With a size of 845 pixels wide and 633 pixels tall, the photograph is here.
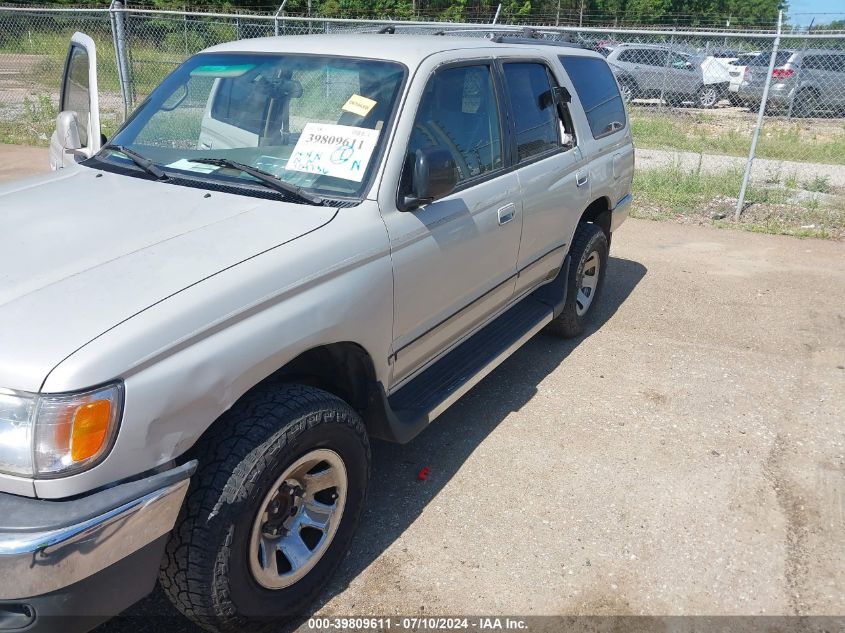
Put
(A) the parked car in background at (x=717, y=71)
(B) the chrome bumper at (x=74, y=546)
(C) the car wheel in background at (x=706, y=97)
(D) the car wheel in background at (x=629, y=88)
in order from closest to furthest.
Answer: (B) the chrome bumper at (x=74, y=546) → (D) the car wheel in background at (x=629, y=88) → (A) the parked car in background at (x=717, y=71) → (C) the car wheel in background at (x=706, y=97)

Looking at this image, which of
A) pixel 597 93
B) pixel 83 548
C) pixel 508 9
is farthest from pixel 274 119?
pixel 508 9

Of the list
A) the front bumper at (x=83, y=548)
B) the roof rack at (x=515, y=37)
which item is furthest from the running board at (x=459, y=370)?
the roof rack at (x=515, y=37)

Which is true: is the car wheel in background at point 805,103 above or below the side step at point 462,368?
above

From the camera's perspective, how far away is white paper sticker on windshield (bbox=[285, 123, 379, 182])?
117 inches

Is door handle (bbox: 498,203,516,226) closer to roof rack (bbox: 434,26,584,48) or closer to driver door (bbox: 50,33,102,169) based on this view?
roof rack (bbox: 434,26,584,48)

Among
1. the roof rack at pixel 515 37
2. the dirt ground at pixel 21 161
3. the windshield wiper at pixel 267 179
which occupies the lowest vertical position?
the dirt ground at pixel 21 161

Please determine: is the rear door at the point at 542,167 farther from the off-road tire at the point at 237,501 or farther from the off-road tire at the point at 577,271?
the off-road tire at the point at 237,501

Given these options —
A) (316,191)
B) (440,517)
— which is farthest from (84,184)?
(440,517)

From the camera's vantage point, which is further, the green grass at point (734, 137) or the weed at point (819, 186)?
the green grass at point (734, 137)

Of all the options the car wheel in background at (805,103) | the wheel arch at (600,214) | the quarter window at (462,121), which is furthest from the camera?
the car wheel in background at (805,103)

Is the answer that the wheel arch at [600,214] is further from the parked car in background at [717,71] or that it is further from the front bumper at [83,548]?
the parked car in background at [717,71]

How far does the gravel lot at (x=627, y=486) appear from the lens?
2.88 meters

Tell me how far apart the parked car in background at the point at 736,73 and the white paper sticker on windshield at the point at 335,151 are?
14.2 metres

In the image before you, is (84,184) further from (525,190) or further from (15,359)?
(525,190)
